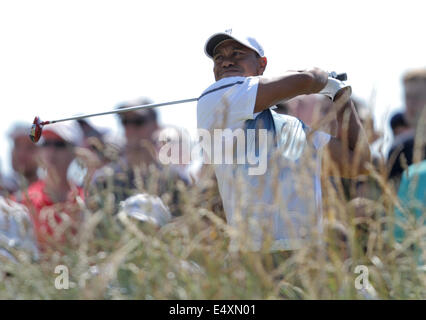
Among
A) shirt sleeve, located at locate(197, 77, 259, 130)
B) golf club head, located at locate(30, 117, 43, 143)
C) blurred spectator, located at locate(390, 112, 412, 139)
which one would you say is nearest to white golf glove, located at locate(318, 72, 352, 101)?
shirt sleeve, located at locate(197, 77, 259, 130)

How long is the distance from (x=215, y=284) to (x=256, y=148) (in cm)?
98

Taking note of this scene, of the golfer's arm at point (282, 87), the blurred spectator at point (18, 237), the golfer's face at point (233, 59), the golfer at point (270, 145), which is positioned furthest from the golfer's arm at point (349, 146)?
the blurred spectator at point (18, 237)

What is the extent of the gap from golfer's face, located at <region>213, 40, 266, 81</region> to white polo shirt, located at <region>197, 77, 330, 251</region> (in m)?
0.37

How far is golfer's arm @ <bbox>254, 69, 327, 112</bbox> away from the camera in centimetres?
384

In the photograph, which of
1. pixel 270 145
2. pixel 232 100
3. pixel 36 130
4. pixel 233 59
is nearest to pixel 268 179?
pixel 270 145

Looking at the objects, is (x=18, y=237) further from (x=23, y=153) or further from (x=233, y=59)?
(x=23, y=153)

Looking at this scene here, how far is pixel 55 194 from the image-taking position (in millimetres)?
3973

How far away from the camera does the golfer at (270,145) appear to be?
305 centimetres

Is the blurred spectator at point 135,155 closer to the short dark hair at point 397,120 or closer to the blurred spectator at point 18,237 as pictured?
the blurred spectator at point 18,237

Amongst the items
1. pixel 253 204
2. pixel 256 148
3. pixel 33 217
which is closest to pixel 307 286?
pixel 253 204

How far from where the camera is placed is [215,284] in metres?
2.93

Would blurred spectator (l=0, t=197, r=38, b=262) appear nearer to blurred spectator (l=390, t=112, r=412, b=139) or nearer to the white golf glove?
the white golf glove

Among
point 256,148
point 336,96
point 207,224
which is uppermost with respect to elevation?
point 336,96
